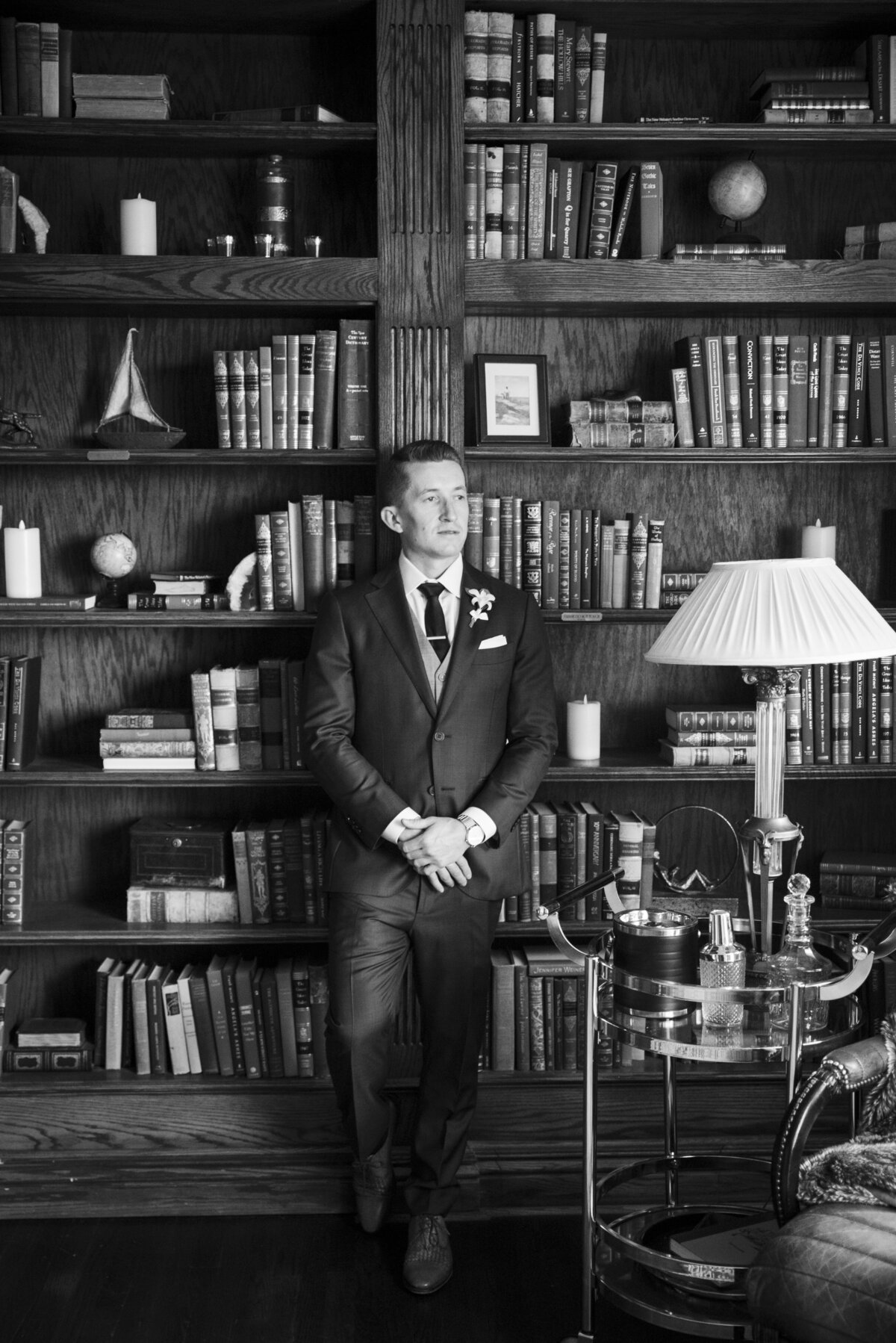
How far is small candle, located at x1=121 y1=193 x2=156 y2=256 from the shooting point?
318 centimetres

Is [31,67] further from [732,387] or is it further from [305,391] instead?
[732,387]

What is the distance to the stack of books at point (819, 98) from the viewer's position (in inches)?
125

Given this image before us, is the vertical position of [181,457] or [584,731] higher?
[181,457]

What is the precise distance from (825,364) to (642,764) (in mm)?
1112

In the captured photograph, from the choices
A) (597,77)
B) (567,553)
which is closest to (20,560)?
(567,553)

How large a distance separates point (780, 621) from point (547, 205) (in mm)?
1401

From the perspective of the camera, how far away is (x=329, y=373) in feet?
10.5

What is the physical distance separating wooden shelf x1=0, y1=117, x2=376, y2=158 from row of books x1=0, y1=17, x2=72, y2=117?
0.15 ft

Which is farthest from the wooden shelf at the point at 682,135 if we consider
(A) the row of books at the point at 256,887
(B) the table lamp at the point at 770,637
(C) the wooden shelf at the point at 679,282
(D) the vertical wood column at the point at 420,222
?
(A) the row of books at the point at 256,887

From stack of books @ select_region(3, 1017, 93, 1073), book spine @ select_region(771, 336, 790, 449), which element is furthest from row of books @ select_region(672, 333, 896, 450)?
stack of books @ select_region(3, 1017, 93, 1073)

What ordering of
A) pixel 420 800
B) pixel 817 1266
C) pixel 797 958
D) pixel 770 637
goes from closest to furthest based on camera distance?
1. pixel 817 1266
2. pixel 770 637
3. pixel 797 958
4. pixel 420 800

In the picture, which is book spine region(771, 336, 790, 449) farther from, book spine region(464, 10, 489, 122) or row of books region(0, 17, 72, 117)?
row of books region(0, 17, 72, 117)

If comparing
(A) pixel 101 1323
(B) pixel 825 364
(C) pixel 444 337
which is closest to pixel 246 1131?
(A) pixel 101 1323

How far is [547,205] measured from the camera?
3.20 meters
